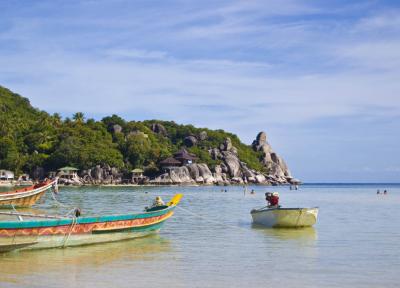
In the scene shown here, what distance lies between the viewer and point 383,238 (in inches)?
971

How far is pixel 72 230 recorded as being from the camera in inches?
761

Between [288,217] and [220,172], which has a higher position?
[220,172]

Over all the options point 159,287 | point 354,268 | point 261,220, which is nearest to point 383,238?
point 261,220

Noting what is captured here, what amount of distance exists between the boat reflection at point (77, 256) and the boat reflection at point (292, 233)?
561cm

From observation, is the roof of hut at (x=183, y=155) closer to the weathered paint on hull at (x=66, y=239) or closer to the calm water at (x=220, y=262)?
the calm water at (x=220, y=262)

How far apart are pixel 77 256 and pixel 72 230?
57.3 inches

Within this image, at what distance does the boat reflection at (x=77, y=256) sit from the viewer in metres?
15.9

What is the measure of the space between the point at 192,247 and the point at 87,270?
19.1ft

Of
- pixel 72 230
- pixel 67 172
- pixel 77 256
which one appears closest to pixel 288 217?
pixel 72 230

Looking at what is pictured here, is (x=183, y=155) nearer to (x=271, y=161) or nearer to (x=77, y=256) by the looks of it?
(x=271, y=161)

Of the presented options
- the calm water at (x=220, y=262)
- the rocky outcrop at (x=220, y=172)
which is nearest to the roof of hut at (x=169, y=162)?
the rocky outcrop at (x=220, y=172)

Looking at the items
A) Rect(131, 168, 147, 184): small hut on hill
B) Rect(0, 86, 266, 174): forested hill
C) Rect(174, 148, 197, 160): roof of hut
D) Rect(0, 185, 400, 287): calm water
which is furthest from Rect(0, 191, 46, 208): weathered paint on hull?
Rect(174, 148, 197, 160): roof of hut

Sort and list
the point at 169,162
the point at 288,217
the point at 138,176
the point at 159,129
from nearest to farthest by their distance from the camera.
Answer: the point at 288,217
the point at 138,176
the point at 169,162
the point at 159,129

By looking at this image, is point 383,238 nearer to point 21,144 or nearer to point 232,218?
point 232,218
